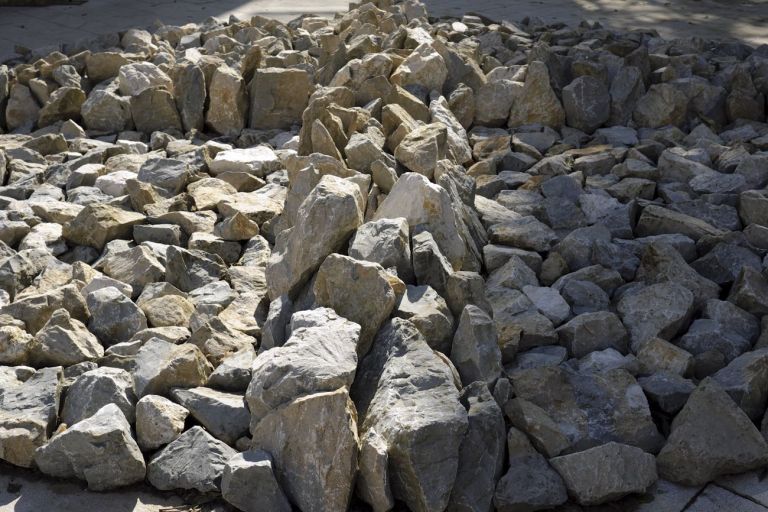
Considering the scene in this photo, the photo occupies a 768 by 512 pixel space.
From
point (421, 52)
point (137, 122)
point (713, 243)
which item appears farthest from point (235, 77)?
point (713, 243)

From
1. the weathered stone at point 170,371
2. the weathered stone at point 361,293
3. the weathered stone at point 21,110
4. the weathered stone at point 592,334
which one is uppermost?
the weathered stone at point 361,293

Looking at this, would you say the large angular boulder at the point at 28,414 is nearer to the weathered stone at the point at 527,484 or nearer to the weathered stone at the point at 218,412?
the weathered stone at the point at 218,412

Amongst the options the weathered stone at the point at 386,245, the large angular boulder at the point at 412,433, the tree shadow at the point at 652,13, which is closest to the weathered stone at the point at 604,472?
the large angular boulder at the point at 412,433

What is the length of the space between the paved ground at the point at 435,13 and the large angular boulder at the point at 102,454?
4279 millimetres

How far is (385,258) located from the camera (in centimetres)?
235

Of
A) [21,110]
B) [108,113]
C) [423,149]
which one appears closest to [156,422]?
[423,149]

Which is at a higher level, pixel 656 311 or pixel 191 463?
pixel 656 311

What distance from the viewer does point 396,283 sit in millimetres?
2266

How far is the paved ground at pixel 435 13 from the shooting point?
19.3 ft

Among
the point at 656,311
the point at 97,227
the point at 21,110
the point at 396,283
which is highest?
the point at 396,283

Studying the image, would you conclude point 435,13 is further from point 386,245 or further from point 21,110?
point 386,245

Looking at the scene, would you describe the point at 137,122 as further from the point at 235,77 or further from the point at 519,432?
the point at 519,432

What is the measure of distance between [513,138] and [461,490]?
7.05ft

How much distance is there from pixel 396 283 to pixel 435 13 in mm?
4300
